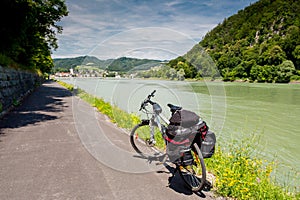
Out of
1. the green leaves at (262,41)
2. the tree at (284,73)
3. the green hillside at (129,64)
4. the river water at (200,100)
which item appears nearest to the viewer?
the green hillside at (129,64)

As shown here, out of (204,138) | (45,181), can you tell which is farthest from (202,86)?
(45,181)

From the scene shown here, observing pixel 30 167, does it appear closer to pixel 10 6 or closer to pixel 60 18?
pixel 10 6

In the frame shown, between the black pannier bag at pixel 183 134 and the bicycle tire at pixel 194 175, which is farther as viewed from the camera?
the bicycle tire at pixel 194 175

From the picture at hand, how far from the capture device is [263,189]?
2963 millimetres

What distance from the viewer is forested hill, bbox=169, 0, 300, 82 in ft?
106

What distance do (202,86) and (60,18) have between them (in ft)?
66.9

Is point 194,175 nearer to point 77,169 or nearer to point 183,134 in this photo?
point 183,134

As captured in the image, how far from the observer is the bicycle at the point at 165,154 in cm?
296

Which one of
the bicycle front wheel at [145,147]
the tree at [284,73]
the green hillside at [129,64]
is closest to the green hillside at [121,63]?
the green hillside at [129,64]

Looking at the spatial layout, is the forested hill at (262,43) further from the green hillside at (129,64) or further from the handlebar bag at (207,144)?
the handlebar bag at (207,144)

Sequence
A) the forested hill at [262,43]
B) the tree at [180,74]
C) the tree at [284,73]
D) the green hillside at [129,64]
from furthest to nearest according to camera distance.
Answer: the tree at [284,73] → the forested hill at [262,43] → the green hillside at [129,64] → the tree at [180,74]

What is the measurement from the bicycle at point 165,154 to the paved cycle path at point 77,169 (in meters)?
0.19

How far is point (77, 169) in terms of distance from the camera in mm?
3738

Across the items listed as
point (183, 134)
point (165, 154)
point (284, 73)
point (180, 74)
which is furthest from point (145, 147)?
point (284, 73)
